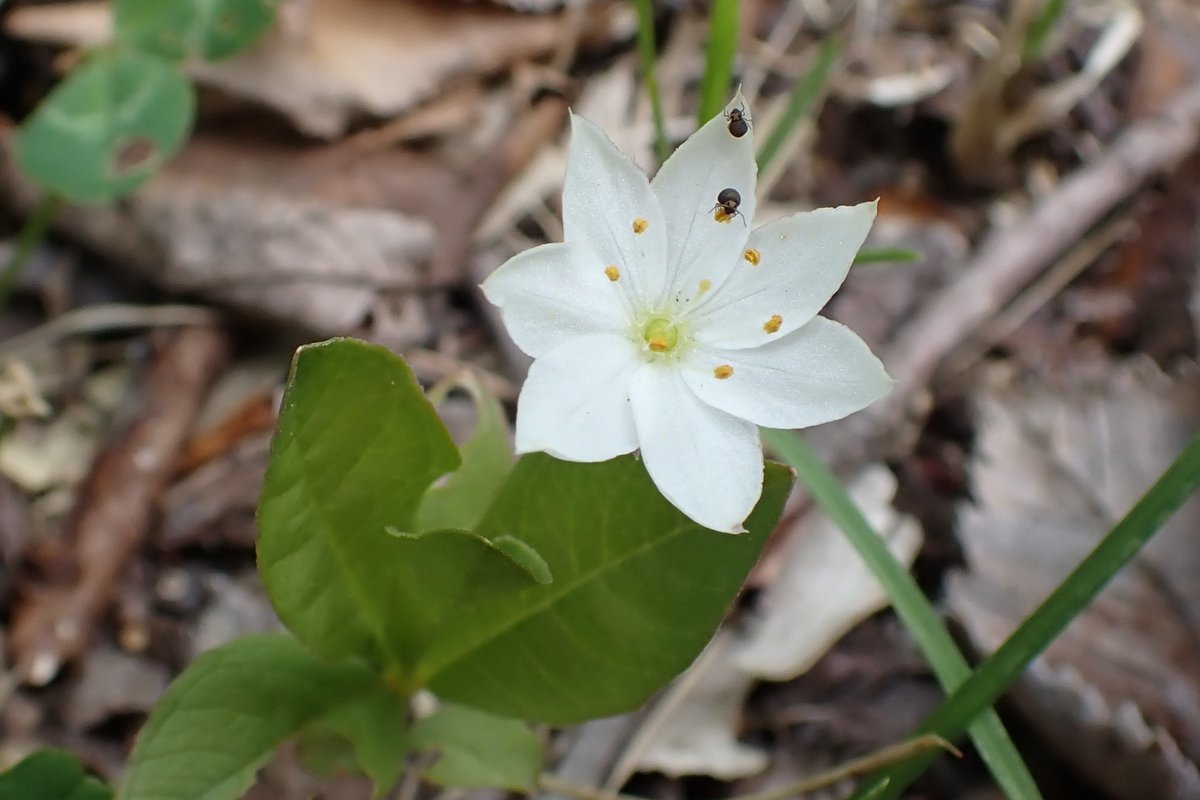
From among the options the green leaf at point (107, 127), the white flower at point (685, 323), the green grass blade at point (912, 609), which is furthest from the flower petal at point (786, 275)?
the green leaf at point (107, 127)

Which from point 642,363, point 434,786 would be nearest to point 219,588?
point 434,786

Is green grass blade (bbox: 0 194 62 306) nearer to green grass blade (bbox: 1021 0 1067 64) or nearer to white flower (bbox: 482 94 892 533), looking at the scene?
white flower (bbox: 482 94 892 533)

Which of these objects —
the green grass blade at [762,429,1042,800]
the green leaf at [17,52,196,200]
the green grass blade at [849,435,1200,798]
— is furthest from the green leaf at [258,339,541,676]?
the green leaf at [17,52,196,200]

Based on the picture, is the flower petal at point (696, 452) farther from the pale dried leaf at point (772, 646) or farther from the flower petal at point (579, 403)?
the pale dried leaf at point (772, 646)

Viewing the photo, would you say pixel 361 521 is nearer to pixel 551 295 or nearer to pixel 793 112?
pixel 551 295

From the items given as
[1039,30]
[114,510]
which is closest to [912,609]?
[114,510]

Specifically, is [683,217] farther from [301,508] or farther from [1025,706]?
[1025,706]
